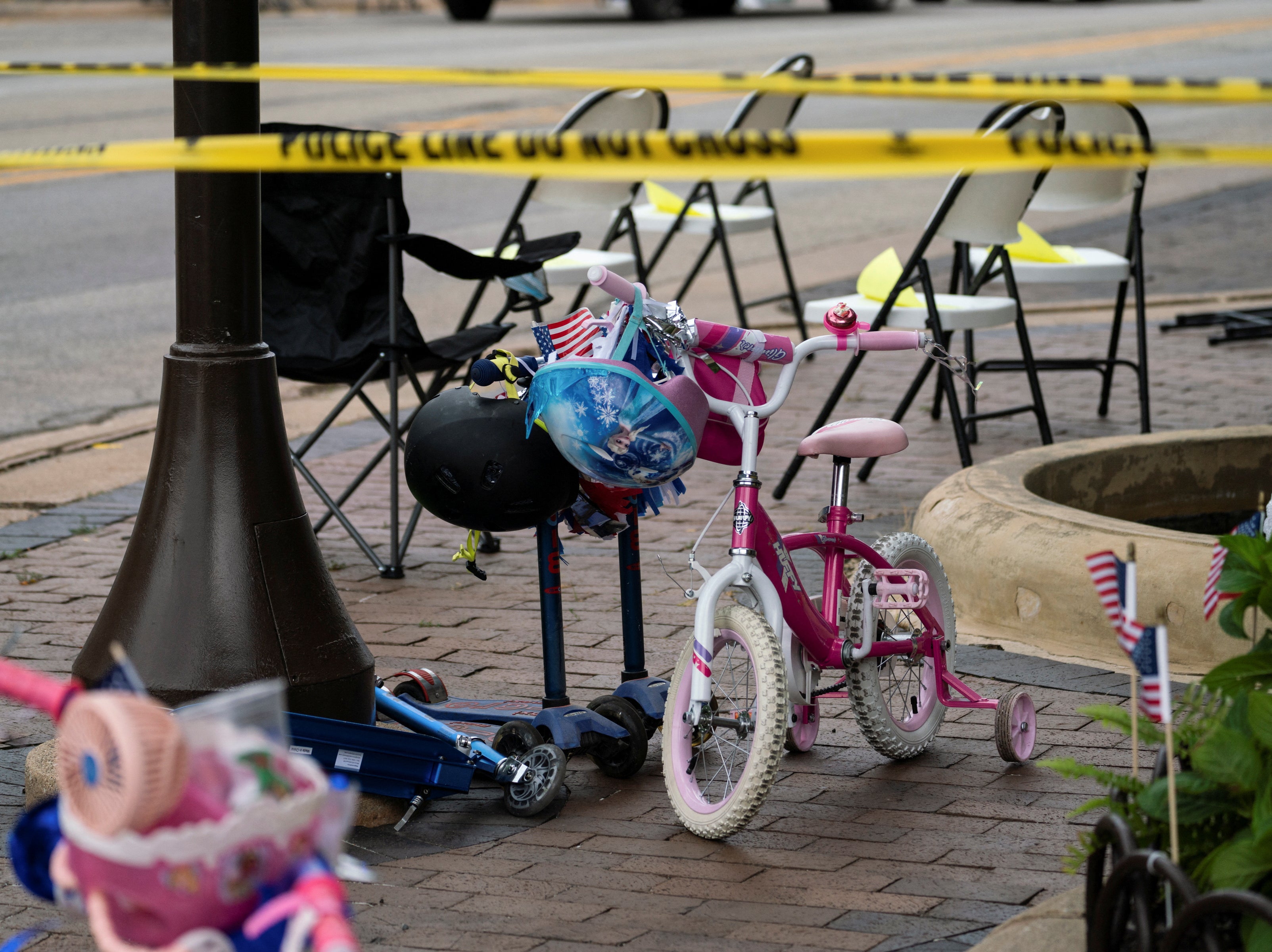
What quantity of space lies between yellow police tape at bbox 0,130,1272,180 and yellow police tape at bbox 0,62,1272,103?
10cm

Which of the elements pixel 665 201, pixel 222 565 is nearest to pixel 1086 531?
pixel 222 565

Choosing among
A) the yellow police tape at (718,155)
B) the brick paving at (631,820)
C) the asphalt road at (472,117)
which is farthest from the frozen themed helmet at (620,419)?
the asphalt road at (472,117)

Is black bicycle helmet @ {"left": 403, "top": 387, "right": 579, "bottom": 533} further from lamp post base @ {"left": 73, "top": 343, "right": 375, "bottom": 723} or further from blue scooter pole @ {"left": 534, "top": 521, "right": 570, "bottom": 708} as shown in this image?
lamp post base @ {"left": 73, "top": 343, "right": 375, "bottom": 723}

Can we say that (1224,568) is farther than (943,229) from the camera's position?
No

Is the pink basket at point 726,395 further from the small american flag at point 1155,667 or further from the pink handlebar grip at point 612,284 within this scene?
the small american flag at point 1155,667

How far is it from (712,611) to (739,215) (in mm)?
5202

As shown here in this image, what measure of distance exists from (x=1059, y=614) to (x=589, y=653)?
1.27 metres

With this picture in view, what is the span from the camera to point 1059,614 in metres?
4.59

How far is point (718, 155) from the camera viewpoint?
2205mm

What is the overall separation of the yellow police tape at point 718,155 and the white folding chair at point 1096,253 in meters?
4.40

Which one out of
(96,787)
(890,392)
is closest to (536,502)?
(96,787)

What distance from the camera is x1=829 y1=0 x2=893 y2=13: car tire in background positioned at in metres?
31.4

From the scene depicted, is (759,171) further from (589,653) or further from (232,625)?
(589,653)

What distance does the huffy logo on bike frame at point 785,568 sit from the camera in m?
3.70
